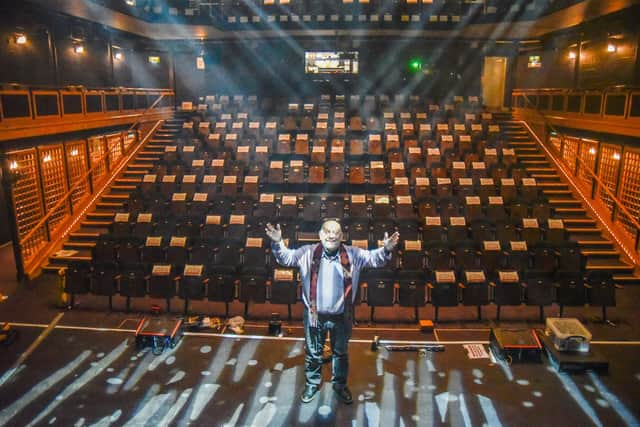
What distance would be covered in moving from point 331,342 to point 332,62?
12.5 metres

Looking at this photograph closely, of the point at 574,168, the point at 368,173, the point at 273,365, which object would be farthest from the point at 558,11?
the point at 273,365

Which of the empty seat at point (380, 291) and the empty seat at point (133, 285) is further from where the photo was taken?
the empty seat at point (133, 285)

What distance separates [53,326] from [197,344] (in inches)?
87.1

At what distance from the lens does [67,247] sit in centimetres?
883

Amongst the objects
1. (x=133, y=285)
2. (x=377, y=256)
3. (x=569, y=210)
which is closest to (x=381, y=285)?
(x=377, y=256)

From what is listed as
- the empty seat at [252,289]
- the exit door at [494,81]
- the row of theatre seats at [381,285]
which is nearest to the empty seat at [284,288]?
the row of theatre seats at [381,285]

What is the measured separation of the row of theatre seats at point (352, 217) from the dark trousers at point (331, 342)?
6.66ft

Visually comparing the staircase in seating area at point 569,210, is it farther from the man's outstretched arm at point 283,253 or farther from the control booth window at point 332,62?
the man's outstretched arm at point 283,253

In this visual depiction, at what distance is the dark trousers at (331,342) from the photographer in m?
4.39

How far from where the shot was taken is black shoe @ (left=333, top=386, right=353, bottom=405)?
180 inches

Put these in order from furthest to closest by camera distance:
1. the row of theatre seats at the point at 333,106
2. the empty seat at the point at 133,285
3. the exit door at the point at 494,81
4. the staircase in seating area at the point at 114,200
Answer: the exit door at the point at 494,81 < the row of theatre seats at the point at 333,106 < the staircase in seating area at the point at 114,200 < the empty seat at the point at 133,285

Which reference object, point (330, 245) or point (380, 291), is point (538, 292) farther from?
point (330, 245)

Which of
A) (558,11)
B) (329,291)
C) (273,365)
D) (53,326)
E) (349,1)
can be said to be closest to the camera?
(329,291)

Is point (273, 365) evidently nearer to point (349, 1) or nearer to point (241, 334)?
point (241, 334)
